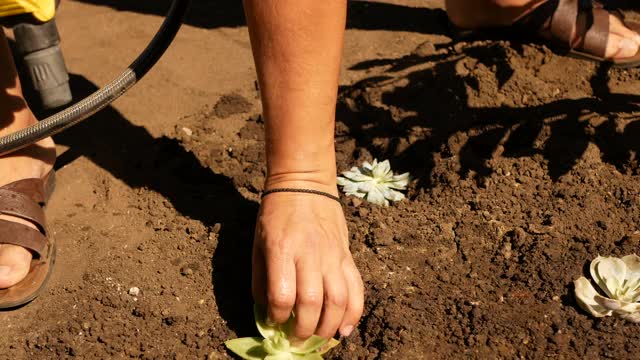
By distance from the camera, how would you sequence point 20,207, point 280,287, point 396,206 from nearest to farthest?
1. point 280,287
2. point 20,207
3. point 396,206

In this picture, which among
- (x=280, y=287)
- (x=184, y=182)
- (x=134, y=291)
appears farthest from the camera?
(x=184, y=182)

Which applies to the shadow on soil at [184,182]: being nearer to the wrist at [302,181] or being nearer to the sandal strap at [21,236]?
the wrist at [302,181]

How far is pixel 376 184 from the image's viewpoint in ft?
7.17

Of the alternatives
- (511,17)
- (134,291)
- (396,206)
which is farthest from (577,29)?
(134,291)

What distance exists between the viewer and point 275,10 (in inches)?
67.0

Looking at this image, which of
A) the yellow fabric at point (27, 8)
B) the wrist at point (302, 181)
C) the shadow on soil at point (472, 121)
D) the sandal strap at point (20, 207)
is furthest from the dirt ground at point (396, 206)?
the yellow fabric at point (27, 8)

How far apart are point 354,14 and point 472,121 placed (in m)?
1.09

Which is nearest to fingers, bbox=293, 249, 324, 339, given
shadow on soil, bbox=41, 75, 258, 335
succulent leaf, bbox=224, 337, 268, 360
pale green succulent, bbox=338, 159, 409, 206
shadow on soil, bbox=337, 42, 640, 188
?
succulent leaf, bbox=224, 337, 268, 360

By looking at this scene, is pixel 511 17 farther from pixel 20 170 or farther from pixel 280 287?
pixel 20 170

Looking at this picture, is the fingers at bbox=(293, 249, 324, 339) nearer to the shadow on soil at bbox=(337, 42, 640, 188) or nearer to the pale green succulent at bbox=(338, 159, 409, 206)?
the pale green succulent at bbox=(338, 159, 409, 206)

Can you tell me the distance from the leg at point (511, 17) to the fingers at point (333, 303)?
1.39 metres

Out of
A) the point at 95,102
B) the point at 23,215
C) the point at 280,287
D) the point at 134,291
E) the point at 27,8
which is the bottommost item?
the point at 134,291

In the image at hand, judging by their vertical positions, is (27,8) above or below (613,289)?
above

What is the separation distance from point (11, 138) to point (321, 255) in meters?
1.04
